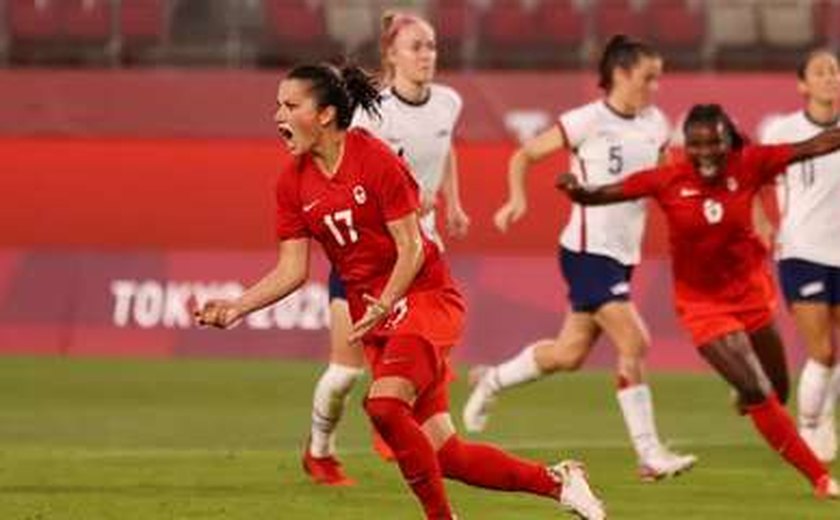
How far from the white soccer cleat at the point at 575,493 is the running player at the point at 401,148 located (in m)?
2.37

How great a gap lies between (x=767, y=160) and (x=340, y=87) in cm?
326

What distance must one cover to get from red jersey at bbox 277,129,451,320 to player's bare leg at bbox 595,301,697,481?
3472 millimetres

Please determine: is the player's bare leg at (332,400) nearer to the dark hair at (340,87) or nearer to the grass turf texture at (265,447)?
the grass turf texture at (265,447)

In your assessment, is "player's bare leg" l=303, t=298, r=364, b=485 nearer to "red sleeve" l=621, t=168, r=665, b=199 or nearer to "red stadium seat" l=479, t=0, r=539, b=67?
"red sleeve" l=621, t=168, r=665, b=199

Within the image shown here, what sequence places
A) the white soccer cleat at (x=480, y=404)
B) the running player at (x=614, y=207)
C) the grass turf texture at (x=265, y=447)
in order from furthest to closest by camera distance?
the white soccer cleat at (x=480, y=404), the running player at (x=614, y=207), the grass turf texture at (x=265, y=447)

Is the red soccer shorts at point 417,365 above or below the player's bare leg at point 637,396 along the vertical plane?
above

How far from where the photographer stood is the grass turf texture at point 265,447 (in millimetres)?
13320

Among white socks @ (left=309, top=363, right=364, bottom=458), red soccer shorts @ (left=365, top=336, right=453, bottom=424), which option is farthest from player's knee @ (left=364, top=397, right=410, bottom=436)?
white socks @ (left=309, top=363, right=364, bottom=458)

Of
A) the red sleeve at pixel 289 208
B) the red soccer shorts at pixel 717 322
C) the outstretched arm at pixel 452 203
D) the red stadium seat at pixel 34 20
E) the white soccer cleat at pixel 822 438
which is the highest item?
the red sleeve at pixel 289 208

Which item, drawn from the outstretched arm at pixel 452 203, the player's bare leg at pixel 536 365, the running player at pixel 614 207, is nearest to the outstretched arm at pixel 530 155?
the running player at pixel 614 207

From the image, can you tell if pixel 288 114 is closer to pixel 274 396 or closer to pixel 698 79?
pixel 274 396

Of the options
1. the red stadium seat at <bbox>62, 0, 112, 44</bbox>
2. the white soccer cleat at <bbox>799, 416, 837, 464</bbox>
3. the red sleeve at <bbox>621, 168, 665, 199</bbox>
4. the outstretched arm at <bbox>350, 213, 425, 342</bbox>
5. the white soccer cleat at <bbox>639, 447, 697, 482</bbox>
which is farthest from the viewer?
the red stadium seat at <bbox>62, 0, 112, 44</bbox>

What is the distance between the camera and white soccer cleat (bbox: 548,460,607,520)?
1179 centimetres

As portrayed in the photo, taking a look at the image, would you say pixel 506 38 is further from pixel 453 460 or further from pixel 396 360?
pixel 396 360
